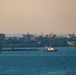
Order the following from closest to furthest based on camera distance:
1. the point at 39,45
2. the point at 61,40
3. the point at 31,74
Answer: the point at 31,74 → the point at 39,45 → the point at 61,40

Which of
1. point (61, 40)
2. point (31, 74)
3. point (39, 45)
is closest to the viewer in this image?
point (31, 74)

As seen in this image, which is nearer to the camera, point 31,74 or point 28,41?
point 31,74

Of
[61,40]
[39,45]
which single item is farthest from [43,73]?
[61,40]

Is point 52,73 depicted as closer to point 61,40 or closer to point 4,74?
point 4,74

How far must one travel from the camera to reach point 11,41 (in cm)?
17988

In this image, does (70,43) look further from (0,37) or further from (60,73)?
(60,73)

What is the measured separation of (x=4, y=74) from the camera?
54.6 m

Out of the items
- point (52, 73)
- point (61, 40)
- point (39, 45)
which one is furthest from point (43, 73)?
point (61, 40)

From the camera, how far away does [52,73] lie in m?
55.0

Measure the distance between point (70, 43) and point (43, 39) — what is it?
11535 mm

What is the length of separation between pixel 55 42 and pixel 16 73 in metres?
128

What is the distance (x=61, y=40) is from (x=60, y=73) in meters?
136

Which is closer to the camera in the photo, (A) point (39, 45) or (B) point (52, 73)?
(B) point (52, 73)

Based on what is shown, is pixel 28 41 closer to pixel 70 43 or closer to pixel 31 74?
pixel 70 43
